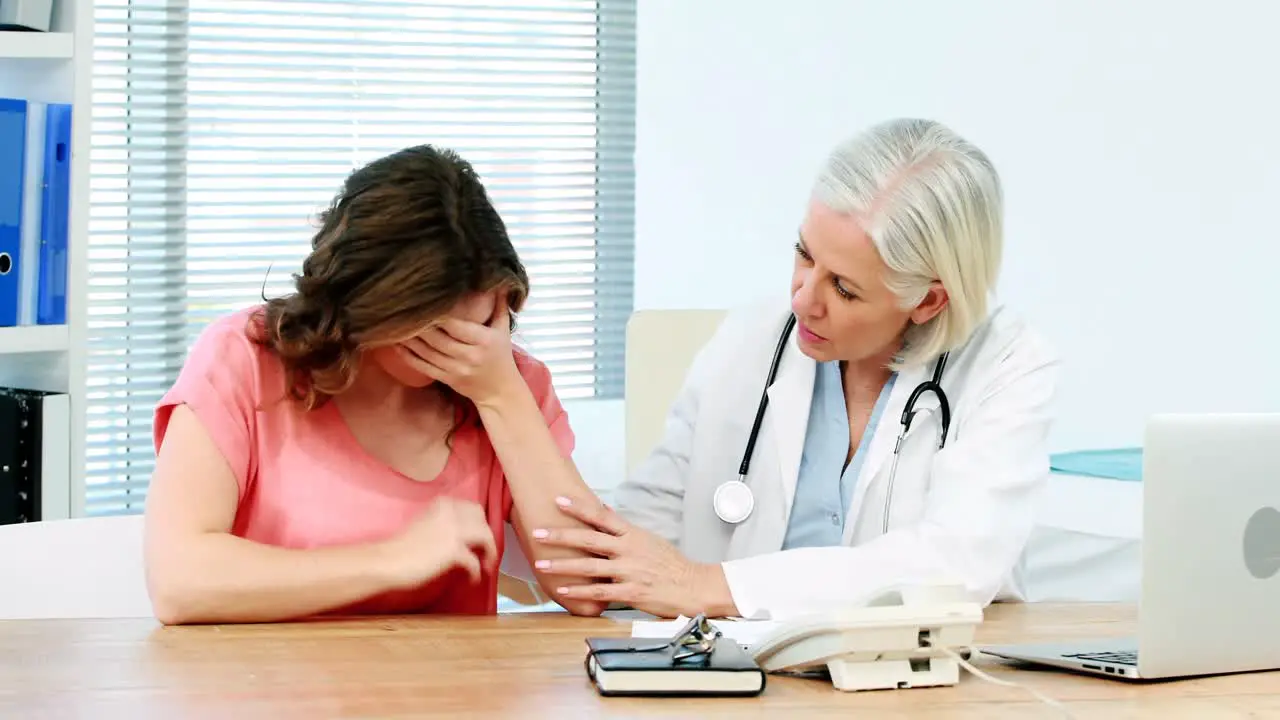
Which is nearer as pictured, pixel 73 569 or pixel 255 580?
pixel 255 580

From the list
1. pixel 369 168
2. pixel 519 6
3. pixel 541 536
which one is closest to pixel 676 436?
pixel 541 536

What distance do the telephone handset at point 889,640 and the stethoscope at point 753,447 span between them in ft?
2.12

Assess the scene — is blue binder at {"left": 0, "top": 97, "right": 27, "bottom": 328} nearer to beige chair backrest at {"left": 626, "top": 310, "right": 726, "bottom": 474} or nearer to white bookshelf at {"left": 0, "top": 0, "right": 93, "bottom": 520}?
white bookshelf at {"left": 0, "top": 0, "right": 93, "bottom": 520}

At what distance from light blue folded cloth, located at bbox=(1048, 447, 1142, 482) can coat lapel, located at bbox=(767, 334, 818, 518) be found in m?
1.24

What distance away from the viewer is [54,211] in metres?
2.27

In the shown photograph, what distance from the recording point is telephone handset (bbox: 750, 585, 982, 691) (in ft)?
3.90

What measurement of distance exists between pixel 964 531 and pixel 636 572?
1.31ft

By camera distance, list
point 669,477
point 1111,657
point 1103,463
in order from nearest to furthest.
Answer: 1. point 1111,657
2. point 669,477
3. point 1103,463

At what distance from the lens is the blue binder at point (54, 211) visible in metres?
2.26

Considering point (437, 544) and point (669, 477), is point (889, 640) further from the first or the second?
point (669, 477)

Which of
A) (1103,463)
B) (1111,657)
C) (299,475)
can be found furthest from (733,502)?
(1103,463)

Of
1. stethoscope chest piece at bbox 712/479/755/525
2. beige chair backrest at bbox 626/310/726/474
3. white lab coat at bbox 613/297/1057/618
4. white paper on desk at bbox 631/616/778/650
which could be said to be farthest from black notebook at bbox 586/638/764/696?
beige chair backrest at bbox 626/310/726/474

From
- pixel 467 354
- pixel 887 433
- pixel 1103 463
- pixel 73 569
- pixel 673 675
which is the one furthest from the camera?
pixel 1103 463

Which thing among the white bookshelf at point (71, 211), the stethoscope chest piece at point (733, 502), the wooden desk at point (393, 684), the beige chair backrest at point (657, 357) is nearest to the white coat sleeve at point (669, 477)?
the stethoscope chest piece at point (733, 502)
